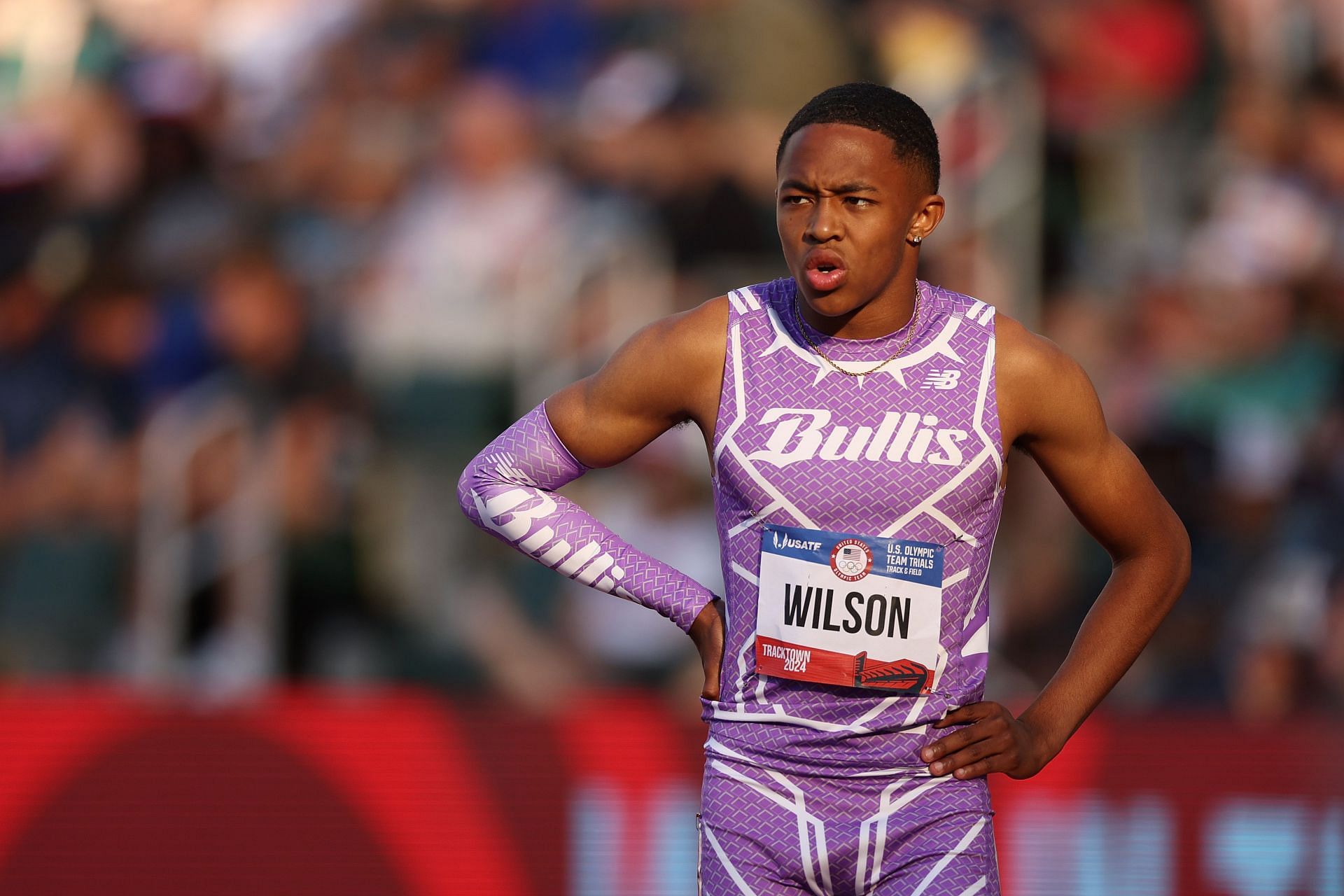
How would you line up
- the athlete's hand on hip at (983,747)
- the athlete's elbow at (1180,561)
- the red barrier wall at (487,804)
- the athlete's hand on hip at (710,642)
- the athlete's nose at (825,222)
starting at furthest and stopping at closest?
the red barrier wall at (487,804), the athlete's elbow at (1180,561), the athlete's hand on hip at (710,642), the athlete's hand on hip at (983,747), the athlete's nose at (825,222)

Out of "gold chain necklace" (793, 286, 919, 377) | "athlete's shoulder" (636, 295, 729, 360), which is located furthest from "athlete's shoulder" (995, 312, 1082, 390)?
"athlete's shoulder" (636, 295, 729, 360)

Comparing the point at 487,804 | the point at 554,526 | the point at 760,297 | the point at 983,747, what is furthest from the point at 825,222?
the point at 487,804

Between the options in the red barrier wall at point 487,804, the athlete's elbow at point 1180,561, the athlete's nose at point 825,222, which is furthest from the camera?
the red barrier wall at point 487,804

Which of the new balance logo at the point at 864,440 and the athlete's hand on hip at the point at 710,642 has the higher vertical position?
the new balance logo at the point at 864,440

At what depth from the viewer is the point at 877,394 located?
305 cm

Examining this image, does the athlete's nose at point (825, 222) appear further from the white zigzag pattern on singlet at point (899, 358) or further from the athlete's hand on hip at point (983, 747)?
the athlete's hand on hip at point (983, 747)

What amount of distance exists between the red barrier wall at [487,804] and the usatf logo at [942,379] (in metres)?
2.17

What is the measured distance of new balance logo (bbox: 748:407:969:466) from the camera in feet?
9.86

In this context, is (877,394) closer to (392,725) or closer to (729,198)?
(392,725)

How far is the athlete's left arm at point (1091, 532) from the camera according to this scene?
10.0 ft

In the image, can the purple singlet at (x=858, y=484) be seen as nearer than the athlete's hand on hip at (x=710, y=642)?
Yes

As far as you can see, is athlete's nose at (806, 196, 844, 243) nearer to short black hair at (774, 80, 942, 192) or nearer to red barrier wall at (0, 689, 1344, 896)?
short black hair at (774, 80, 942, 192)

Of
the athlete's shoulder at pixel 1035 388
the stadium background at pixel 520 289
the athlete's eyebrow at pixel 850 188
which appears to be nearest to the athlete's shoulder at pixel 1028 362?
the athlete's shoulder at pixel 1035 388

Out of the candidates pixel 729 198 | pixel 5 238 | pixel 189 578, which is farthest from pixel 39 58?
pixel 729 198
